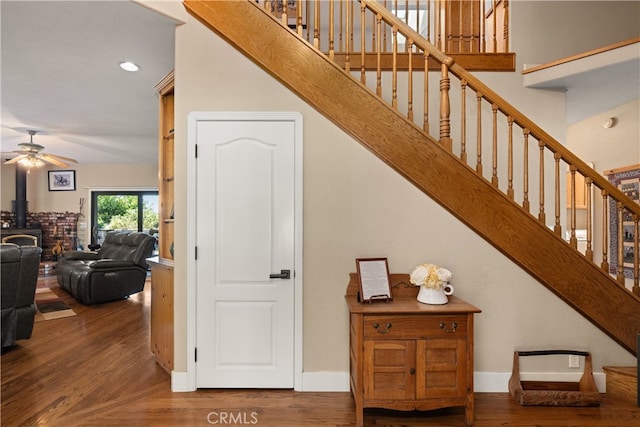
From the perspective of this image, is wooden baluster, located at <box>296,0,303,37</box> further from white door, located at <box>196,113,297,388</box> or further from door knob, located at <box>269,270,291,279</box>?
door knob, located at <box>269,270,291,279</box>

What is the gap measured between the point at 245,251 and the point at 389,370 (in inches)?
50.8

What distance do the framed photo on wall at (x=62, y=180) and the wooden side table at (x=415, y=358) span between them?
9.24 meters

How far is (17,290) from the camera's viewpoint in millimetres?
3211

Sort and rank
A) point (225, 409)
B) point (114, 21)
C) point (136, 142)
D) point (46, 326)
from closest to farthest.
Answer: point (225, 409) < point (114, 21) < point (46, 326) < point (136, 142)

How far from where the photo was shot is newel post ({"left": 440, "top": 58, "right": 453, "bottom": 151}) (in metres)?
2.36

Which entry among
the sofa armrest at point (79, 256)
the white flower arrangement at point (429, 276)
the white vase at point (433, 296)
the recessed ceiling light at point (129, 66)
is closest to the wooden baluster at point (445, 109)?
the white flower arrangement at point (429, 276)

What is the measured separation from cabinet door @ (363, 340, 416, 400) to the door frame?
2.02 feet

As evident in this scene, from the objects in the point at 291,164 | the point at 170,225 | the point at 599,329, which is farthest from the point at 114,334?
the point at 599,329

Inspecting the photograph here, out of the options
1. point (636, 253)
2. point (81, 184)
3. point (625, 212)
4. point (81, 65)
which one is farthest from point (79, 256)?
point (625, 212)

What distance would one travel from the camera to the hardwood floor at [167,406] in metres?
2.11

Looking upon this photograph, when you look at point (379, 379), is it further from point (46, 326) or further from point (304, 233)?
point (46, 326)

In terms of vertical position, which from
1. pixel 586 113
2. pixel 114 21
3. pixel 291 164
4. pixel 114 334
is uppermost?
pixel 114 21

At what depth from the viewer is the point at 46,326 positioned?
3.91 metres

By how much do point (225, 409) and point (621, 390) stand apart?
283cm
